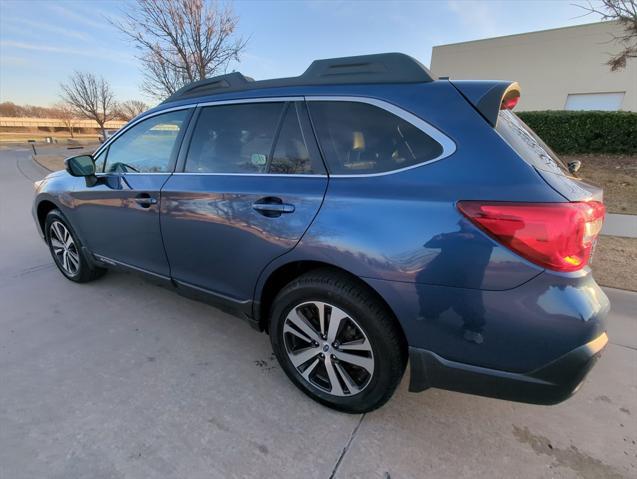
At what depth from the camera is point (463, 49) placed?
2119cm

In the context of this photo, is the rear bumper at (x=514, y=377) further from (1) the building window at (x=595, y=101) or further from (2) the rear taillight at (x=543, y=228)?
(1) the building window at (x=595, y=101)

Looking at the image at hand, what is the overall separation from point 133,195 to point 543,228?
8.99 ft

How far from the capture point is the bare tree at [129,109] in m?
36.9

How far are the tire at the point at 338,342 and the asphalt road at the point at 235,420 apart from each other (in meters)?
0.17

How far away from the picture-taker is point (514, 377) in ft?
4.98

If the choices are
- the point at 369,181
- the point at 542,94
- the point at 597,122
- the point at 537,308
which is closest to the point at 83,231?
the point at 369,181

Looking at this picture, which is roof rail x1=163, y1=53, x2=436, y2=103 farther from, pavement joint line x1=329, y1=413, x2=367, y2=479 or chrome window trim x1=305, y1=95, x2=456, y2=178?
pavement joint line x1=329, y1=413, x2=367, y2=479

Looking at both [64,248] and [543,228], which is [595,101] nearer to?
[543,228]

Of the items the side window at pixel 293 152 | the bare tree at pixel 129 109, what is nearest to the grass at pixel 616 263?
the side window at pixel 293 152

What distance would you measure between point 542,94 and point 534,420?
21690mm

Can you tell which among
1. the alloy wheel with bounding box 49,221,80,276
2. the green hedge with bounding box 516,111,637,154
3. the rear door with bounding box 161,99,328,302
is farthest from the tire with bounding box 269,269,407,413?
the green hedge with bounding box 516,111,637,154

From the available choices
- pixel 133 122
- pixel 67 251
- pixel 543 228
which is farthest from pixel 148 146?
pixel 543 228

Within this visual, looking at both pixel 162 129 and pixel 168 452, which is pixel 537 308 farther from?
pixel 162 129

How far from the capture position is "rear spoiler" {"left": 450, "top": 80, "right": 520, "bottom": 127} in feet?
5.07
